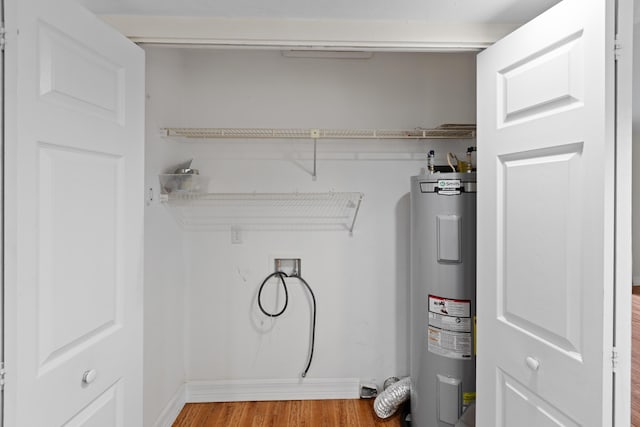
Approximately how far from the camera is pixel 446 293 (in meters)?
2.18

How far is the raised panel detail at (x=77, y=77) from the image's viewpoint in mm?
1073

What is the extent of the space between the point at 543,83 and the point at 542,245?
0.52 m

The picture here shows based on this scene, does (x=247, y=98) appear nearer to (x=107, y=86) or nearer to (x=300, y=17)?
(x=300, y=17)

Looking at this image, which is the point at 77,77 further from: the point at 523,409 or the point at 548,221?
the point at 523,409

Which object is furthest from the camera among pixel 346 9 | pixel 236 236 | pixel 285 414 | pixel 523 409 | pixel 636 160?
pixel 236 236

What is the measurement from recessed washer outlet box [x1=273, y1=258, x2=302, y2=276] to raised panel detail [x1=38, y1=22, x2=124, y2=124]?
1.59 metres

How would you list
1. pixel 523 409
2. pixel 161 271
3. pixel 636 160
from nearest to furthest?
pixel 636 160 → pixel 523 409 → pixel 161 271

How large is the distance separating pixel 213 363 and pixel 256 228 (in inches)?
38.8

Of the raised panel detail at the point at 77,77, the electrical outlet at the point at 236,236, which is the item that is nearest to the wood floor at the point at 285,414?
the electrical outlet at the point at 236,236

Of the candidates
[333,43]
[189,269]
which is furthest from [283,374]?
[333,43]

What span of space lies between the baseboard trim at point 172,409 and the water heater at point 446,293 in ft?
4.95

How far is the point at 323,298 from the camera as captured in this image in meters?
2.84

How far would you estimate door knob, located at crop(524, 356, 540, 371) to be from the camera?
4.35 feet

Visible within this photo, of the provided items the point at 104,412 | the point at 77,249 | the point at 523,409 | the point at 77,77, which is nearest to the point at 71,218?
the point at 77,249
